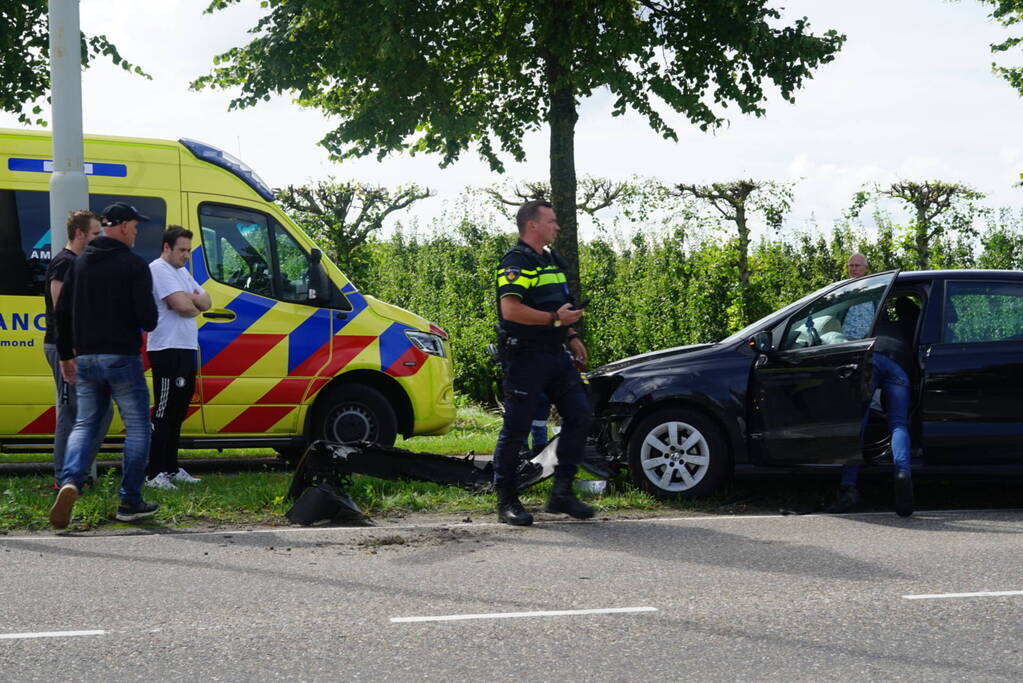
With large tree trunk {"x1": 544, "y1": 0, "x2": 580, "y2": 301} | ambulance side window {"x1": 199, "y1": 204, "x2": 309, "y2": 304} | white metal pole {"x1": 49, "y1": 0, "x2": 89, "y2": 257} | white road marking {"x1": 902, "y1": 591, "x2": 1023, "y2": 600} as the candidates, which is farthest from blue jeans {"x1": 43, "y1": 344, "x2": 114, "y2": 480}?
large tree trunk {"x1": 544, "y1": 0, "x2": 580, "y2": 301}

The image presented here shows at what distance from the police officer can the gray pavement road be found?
1.51 feet

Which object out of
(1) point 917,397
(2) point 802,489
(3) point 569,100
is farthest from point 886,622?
(3) point 569,100

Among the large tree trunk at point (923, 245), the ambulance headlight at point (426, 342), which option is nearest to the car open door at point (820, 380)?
the ambulance headlight at point (426, 342)

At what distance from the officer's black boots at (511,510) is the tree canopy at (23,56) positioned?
996 cm

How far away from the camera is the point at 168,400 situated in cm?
842

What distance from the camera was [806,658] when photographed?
14.1 feet

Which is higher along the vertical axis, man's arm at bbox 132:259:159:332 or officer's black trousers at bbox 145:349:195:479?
man's arm at bbox 132:259:159:332

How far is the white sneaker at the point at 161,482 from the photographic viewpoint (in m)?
8.26

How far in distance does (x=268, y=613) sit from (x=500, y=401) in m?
11.5

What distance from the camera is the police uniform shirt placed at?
6.93m

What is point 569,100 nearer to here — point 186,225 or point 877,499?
point 186,225

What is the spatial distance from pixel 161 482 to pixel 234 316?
159 cm

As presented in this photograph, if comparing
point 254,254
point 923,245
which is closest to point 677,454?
point 254,254

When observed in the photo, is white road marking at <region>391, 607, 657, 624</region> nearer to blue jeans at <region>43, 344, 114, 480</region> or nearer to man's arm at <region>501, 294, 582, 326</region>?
man's arm at <region>501, 294, 582, 326</region>
